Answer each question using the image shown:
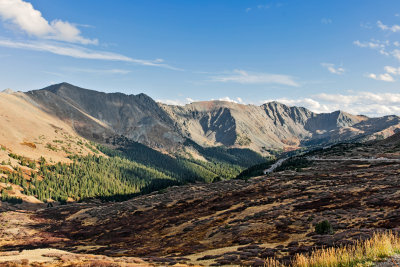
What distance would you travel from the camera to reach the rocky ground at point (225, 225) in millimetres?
28208

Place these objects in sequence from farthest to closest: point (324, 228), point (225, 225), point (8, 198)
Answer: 1. point (8, 198)
2. point (225, 225)
3. point (324, 228)

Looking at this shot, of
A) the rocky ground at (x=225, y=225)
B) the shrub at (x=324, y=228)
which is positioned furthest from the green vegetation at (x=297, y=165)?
the shrub at (x=324, y=228)

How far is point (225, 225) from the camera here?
4666 centimetres

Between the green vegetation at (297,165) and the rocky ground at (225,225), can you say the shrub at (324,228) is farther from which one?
the green vegetation at (297,165)

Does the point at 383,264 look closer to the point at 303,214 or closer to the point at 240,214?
the point at 303,214

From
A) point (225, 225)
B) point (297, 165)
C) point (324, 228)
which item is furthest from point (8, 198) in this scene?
point (324, 228)

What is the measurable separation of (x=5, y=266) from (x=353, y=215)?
140ft

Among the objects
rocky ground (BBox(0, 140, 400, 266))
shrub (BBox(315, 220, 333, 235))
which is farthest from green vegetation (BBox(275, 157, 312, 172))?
shrub (BBox(315, 220, 333, 235))

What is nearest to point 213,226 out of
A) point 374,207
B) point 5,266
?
point 374,207

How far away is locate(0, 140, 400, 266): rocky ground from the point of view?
28.2 m

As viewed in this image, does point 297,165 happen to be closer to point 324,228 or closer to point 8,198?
point 324,228

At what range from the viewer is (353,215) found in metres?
36.6

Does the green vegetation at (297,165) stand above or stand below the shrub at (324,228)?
below

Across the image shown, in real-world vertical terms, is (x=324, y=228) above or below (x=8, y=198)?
above
